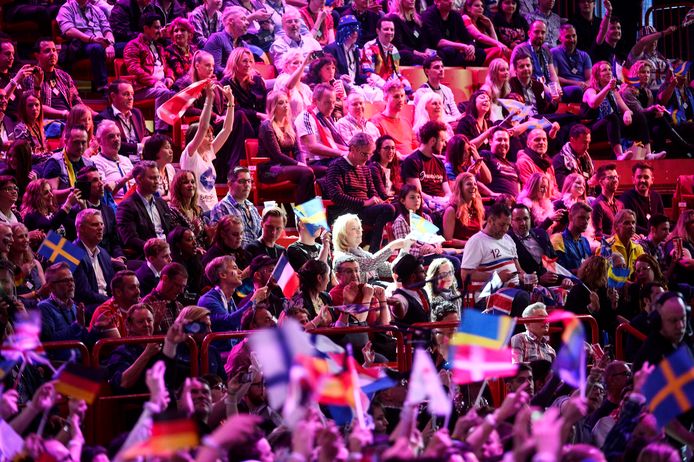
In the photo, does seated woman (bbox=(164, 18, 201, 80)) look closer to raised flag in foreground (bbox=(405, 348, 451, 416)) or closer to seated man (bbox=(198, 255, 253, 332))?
seated man (bbox=(198, 255, 253, 332))

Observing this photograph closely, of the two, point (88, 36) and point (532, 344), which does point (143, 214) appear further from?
point (88, 36)

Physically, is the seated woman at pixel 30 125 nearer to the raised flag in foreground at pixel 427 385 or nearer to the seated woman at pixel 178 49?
the seated woman at pixel 178 49

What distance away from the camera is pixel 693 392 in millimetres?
6090

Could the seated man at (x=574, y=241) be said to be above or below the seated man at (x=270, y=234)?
below

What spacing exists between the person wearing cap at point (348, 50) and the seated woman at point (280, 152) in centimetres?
160

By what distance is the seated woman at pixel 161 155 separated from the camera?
9.45 m

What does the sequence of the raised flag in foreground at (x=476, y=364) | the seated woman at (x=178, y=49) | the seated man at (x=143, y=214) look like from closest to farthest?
the raised flag in foreground at (x=476, y=364)
the seated man at (x=143, y=214)
the seated woman at (x=178, y=49)

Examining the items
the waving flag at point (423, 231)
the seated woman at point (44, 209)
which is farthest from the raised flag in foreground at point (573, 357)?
the seated woman at point (44, 209)

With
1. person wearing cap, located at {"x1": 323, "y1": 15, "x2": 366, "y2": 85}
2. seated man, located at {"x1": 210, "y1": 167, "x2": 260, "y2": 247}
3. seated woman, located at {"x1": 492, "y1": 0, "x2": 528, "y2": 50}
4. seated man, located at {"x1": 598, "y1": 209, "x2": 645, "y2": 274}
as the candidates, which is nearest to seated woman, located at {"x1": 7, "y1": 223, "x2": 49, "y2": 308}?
seated man, located at {"x1": 210, "y1": 167, "x2": 260, "y2": 247}

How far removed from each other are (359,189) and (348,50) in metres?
2.29

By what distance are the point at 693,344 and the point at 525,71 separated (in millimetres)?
5554

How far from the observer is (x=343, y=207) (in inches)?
398

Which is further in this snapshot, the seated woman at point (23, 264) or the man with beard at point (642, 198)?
the man with beard at point (642, 198)

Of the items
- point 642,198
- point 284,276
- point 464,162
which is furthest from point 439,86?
point 284,276
